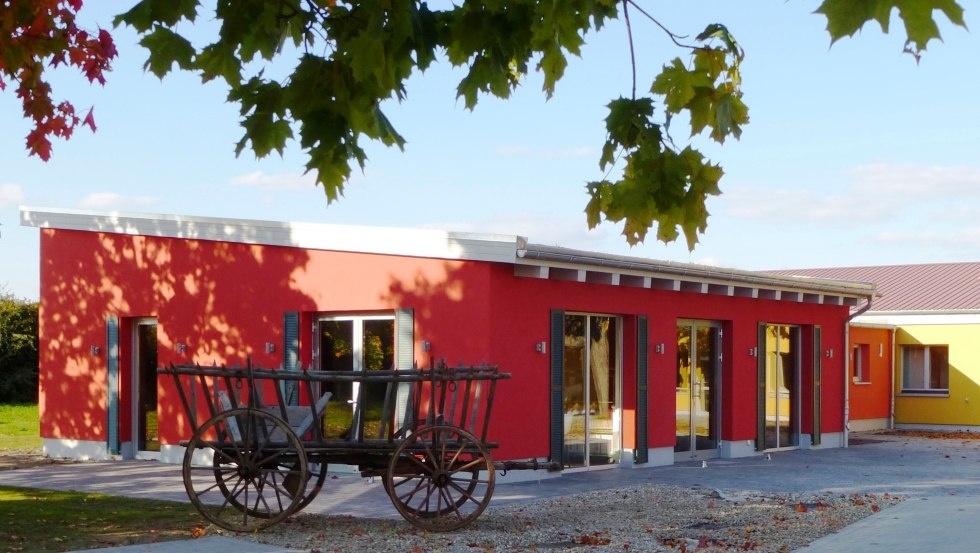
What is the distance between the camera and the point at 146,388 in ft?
61.6

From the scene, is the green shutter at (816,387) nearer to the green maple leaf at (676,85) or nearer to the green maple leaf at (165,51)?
the green maple leaf at (676,85)

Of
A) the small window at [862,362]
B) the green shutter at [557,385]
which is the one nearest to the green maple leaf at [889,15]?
the green shutter at [557,385]

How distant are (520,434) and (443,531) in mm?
5082

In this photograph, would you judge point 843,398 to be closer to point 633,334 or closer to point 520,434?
point 633,334

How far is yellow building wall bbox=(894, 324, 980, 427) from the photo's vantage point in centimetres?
2930

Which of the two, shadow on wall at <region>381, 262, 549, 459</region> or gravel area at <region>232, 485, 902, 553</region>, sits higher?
shadow on wall at <region>381, 262, 549, 459</region>

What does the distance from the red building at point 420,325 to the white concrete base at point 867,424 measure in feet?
24.6

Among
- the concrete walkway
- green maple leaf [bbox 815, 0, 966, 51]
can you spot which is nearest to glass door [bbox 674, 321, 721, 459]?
the concrete walkway

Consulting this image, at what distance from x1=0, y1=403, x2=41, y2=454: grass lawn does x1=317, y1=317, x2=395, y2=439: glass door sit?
721 centimetres

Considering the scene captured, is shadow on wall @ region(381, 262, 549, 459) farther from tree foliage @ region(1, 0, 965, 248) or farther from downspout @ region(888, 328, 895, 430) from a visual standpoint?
downspout @ region(888, 328, 895, 430)

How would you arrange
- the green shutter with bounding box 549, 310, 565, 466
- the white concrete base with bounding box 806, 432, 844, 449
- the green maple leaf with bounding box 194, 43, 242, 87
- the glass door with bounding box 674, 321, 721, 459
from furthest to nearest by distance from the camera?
the white concrete base with bounding box 806, 432, 844, 449
the glass door with bounding box 674, 321, 721, 459
the green shutter with bounding box 549, 310, 565, 466
the green maple leaf with bounding box 194, 43, 242, 87

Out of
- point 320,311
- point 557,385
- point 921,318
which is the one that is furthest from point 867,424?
point 320,311

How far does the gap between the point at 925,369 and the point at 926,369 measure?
3cm

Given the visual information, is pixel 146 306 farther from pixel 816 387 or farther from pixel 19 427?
pixel 816 387
